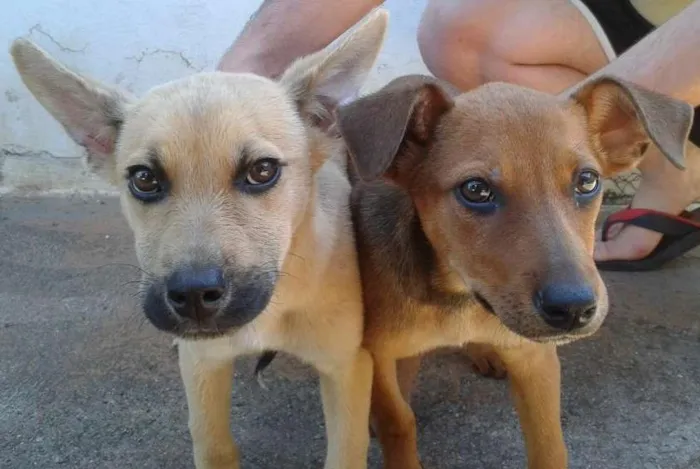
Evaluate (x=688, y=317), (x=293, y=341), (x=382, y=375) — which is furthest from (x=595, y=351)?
(x=293, y=341)

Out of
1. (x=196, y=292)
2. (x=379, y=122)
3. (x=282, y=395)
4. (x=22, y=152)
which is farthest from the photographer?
(x=22, y=152)

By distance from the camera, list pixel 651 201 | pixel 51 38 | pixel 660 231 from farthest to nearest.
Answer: pixel 51 38 < pixel 651 201 < pixel 660 231

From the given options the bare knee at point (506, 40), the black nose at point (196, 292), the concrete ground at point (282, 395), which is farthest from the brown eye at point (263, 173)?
the bare knee at point (506, 40)

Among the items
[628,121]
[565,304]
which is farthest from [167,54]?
[565,304]

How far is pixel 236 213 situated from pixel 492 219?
A: 73 cm

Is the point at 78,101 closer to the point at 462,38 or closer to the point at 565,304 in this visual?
the point at 565,304

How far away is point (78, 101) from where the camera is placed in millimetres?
2752

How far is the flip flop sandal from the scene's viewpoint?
168 inches

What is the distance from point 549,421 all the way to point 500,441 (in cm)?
43

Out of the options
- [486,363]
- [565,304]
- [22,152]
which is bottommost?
[22,152]

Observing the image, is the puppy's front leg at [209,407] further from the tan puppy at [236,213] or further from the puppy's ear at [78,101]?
the puppy's ear at [78,101]

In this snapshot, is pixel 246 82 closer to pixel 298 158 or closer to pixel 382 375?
pixel 298 158

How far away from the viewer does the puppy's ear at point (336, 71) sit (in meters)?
2.70

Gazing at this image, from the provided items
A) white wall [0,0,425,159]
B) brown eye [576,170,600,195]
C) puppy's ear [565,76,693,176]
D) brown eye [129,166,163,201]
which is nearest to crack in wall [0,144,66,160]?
white wall [0,0,425,159]
